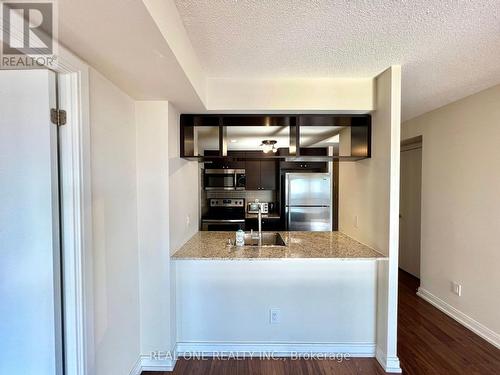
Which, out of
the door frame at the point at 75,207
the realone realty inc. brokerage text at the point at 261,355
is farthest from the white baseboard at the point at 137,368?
the door frame at the point at 75,207

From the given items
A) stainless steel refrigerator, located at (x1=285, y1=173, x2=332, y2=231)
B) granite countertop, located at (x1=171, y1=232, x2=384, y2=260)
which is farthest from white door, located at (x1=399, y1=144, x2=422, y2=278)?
granite countertop, located at (x1=171, y1=232, x2=384, y2=260)

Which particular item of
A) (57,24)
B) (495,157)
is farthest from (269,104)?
(495,157)

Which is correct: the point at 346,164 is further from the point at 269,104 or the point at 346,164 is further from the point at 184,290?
the point at 184,290

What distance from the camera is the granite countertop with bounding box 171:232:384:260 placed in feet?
6.79

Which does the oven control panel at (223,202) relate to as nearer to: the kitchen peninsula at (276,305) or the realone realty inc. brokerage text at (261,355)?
the kitchen peninsula at (276,305)

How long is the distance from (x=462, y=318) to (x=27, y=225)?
3.75 metres

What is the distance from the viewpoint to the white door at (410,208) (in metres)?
3.69

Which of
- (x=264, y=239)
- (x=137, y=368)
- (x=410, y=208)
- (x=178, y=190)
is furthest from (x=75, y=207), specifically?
(x=410, y=208)

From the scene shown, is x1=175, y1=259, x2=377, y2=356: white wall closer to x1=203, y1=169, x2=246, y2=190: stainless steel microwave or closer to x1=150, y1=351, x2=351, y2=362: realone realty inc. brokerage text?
x1=150, y1=351, x2=351, y2=362: realone realty inc. brokerage text

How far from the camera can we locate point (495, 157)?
2.25m

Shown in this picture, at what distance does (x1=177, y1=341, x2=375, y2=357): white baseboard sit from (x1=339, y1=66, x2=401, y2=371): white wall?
0.18 metres

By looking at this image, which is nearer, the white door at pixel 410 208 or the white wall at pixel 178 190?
the white wall at pixel 178 190

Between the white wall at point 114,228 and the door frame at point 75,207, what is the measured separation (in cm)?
11

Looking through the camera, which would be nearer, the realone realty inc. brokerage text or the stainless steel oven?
the realone realty inc. brokerage text
